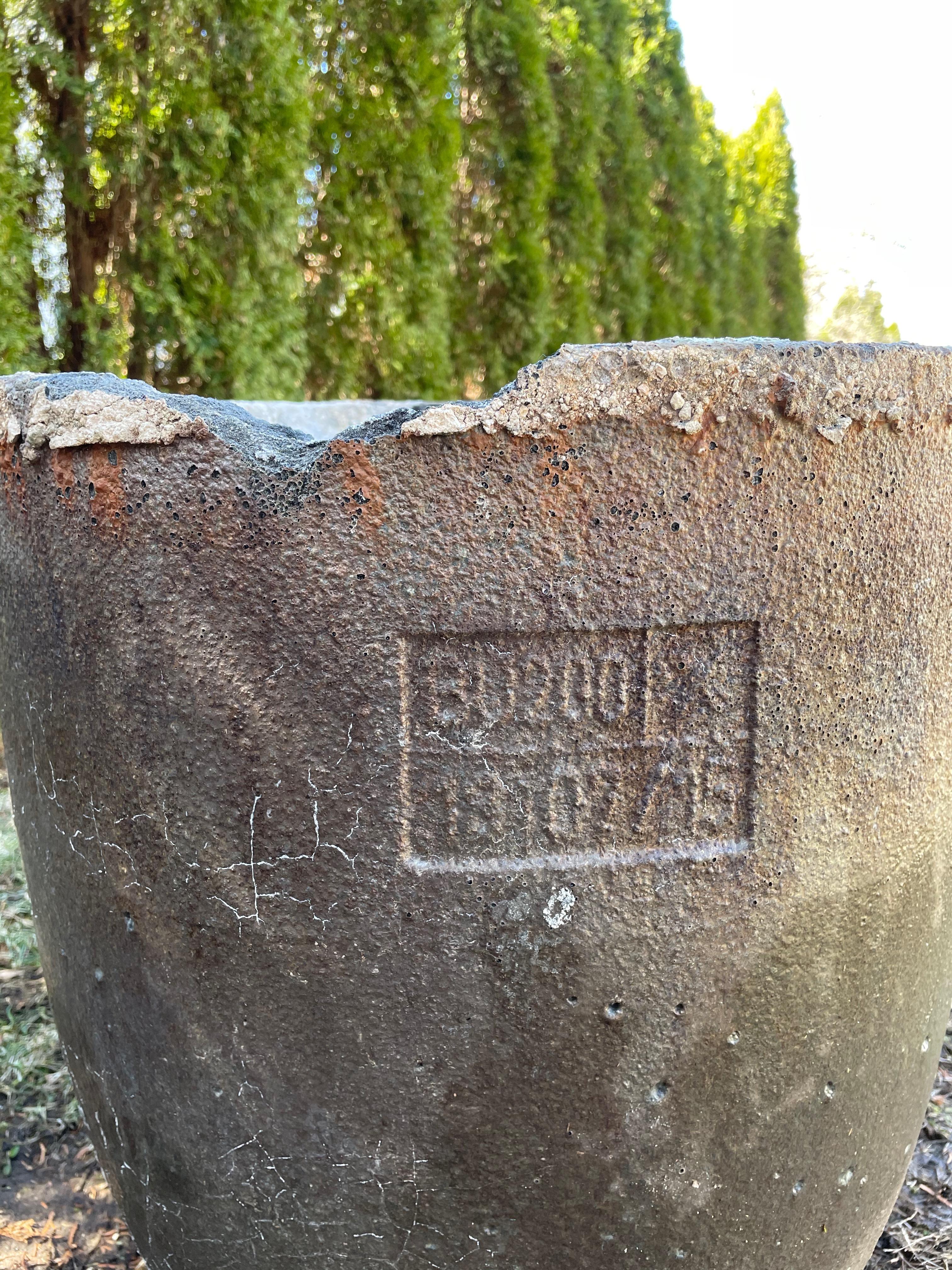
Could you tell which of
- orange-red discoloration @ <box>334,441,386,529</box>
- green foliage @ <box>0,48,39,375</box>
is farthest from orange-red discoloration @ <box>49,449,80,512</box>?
green foliage @ <box>0,48,39,375</box>

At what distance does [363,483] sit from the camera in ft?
3.14

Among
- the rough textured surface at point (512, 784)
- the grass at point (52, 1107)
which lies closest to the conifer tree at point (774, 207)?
the grass at point (52, 1107)

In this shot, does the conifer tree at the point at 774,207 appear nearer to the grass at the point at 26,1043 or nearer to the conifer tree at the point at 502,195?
the conifer tree at the point at 502,195

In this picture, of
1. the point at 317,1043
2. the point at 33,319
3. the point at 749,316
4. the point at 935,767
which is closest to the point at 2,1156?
the point at 317,1043

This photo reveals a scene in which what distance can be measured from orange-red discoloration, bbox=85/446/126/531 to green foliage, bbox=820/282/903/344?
16.5 m

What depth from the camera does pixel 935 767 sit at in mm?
1165

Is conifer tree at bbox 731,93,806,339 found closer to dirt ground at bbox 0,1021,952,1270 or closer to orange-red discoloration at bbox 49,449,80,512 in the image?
dirt ground at bbox 0,1021,952,1270

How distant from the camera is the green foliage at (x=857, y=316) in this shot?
52.0 ft

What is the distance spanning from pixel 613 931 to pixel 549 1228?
36cm

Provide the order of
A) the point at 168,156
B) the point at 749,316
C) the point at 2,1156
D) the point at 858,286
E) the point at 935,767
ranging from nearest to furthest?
1. the point at 935,767
2. the point at 2,1156
3. the point at 168,156
4. the point at 749,316
5. the point at 858,286

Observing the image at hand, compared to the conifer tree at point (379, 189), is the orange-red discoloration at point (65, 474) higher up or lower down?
lower down

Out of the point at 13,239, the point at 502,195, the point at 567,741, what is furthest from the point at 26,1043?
the point at 502,195

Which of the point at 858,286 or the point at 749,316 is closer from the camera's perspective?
the point at 749,316

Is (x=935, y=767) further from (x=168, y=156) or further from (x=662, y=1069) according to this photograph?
(x=168, y=156)
